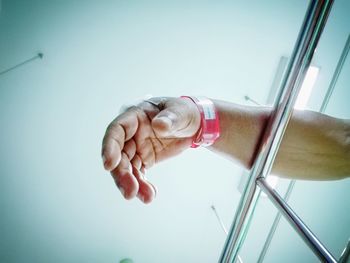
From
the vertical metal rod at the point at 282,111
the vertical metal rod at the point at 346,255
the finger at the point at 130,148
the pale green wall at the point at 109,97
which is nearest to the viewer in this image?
the vertical metal rod at the point at 346,255

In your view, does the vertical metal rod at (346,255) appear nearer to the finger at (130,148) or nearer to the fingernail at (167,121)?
the fingernail at (167,121)

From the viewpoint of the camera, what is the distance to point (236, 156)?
82 cm

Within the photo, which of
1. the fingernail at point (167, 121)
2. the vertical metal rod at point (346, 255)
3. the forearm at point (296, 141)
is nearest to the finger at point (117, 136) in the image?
the fingernail at point (167, 121)

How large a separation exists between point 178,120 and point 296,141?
48 cm

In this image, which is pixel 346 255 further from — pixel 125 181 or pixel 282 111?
pixel 125 181

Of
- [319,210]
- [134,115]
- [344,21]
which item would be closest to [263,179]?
[134,115]

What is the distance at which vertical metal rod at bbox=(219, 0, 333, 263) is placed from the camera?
1.65 feet

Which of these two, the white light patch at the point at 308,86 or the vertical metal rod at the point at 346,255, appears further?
the white light patch at the point at 308,86

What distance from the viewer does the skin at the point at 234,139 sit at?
59 centimetres

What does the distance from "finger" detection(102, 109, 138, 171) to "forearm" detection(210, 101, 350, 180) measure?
315 mm

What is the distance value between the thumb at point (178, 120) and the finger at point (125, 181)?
4.4 inches

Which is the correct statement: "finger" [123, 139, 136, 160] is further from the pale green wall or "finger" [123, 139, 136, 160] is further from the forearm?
the pale green wall

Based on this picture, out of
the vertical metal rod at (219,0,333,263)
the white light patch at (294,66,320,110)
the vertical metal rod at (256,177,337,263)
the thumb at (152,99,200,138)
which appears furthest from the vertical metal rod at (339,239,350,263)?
the white light patch at (294,66,320,110)

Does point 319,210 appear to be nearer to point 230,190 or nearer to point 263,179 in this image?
point 230,190
